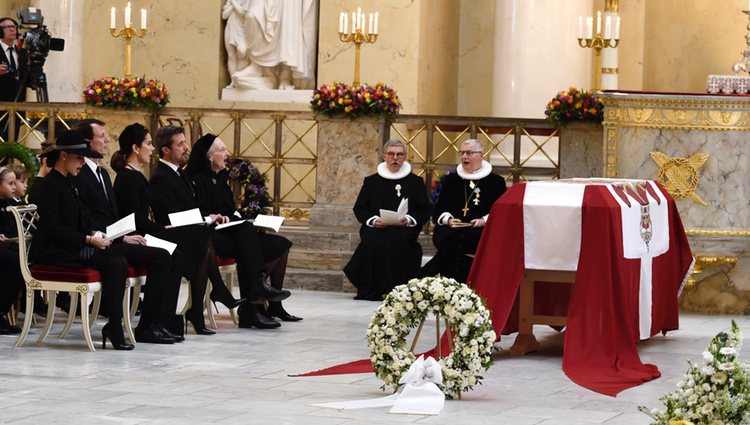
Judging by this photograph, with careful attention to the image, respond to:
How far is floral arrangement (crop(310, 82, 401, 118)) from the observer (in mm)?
13721

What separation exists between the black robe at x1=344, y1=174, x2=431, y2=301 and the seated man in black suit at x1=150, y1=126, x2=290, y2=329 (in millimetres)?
2178

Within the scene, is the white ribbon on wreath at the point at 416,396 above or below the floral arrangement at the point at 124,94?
below

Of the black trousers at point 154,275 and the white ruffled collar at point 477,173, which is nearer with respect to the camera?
the black trousers at point 154,275

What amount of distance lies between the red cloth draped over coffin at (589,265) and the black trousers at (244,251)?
2076 mm

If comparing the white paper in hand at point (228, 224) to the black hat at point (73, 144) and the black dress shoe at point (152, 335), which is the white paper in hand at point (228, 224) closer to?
the black dress shoe at point (152, 335)

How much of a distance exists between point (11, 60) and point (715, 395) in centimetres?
1142

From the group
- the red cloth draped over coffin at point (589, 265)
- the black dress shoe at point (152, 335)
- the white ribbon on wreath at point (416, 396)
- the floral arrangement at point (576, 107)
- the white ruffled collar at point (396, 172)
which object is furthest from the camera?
the floral arrangement at point (576, 107)

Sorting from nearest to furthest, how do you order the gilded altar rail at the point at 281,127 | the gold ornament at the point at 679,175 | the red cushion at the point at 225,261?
the red cushion at the point at 225,261, the gold ornament at the point at 679,175, the gilded altar rail at the point at 281,127

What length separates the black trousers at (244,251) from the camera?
10.6 metres

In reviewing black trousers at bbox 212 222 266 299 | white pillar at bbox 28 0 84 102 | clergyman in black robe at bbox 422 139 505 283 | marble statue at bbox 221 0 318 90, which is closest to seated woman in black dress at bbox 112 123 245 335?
black trousers at bbox 212 222 266 299

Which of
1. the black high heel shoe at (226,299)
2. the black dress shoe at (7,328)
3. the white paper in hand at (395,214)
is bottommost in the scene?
the black dress shoe at (7,328)

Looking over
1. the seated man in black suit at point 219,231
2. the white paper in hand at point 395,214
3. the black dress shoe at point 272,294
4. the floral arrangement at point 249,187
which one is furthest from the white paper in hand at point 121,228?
the white paper in hand at point 395,214

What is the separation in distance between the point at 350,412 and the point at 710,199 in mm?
5991

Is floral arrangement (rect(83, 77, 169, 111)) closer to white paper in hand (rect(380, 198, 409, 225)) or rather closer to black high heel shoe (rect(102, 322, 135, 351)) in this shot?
white paper in hand (rect(380, 198, 409, 225))
